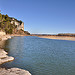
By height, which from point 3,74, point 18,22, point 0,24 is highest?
point 18,22

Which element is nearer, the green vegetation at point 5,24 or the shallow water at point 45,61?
the shallow water at point 45,61

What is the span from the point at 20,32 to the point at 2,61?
14881 centimetres

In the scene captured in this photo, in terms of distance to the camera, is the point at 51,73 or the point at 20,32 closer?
the point at 51,73

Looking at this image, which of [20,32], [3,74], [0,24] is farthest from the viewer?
[20,32]

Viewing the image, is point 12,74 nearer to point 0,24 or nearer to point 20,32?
point 0,24

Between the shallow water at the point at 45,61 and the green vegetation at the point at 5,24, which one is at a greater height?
the green vegetation at the point at 5,24

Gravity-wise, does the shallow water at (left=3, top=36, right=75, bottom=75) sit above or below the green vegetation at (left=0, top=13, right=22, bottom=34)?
below

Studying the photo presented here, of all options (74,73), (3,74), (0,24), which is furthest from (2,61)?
(0,24)

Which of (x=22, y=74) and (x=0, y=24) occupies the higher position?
(x=0, y=24)

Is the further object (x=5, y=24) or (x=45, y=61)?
(x=5, y=24)

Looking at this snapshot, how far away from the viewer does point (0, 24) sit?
83.8 meters

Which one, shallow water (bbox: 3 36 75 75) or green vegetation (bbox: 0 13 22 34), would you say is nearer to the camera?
shallow water (bbox: 3 36 75 75)

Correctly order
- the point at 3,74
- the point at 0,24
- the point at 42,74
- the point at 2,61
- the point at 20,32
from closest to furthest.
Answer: the point at 3,74 → the point at 42,74 → the point at 2,61 → the point at 0,24 → the point at 20,32

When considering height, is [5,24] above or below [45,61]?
above
